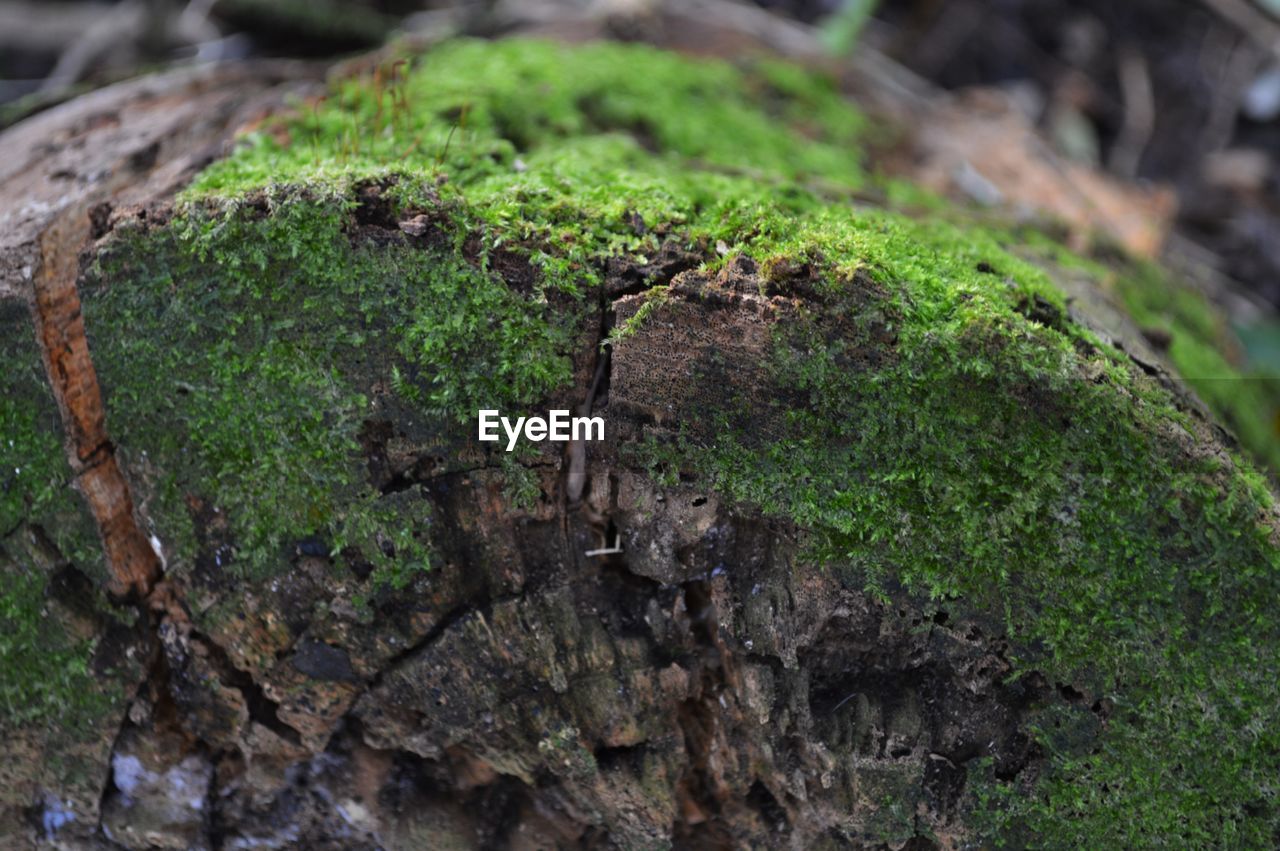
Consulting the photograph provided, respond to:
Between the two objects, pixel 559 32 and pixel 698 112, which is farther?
pixel 559 32

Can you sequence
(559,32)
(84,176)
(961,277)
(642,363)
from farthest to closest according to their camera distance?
(559,32), (84,176), (961,277), (642,363)

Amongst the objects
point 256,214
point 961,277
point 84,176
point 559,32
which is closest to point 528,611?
point 256,214

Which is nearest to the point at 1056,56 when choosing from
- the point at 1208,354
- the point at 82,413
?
the point at 1208,354

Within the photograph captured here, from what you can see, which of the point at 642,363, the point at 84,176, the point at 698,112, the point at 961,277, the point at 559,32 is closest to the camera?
the point at 642,363

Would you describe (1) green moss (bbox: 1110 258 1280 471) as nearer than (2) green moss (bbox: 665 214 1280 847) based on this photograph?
No

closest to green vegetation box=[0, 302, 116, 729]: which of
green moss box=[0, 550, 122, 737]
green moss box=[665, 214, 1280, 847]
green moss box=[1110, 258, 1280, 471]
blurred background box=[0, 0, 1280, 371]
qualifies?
green moss box=[0, 550, 122, 737]

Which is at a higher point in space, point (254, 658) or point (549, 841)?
point (254, 658)

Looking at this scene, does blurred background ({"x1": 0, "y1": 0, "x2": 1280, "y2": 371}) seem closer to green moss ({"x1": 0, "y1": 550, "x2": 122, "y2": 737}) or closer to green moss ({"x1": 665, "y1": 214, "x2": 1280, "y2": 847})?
green moss ({"x1": 665, "y1": 214, "x2": 1280, "y2": 847})

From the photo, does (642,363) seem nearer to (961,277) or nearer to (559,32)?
(961,277)
